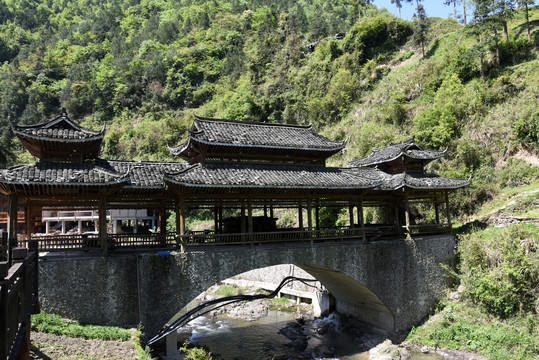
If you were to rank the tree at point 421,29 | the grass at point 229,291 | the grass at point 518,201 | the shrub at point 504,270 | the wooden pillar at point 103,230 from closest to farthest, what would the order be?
the wooden pillar at point 103,230 < the shrub at point 504,270 < the grass at point 518,201 < the grass at point 229,291 < the tree at point 421,29

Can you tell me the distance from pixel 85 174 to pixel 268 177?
768cm

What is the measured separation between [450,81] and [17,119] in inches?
2587

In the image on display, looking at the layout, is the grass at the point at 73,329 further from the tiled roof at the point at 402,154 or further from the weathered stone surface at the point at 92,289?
the tiled roof at the point at 402,154

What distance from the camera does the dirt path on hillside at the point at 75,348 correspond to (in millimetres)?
11392

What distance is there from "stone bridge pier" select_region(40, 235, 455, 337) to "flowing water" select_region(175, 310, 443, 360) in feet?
5.36

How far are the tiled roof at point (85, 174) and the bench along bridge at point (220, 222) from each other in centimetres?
4

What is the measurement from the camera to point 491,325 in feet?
61.9

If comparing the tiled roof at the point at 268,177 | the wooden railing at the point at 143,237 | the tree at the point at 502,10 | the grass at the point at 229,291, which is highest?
the tree at the point at 502,10

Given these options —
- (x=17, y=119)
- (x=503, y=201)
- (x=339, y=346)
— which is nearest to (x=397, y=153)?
(x=503, y=201)

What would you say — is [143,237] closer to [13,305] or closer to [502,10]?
[13,305]

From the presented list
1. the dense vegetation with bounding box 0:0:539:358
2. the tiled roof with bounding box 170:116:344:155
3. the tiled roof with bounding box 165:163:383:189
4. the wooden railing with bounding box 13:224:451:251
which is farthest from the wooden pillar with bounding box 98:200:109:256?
the tiled roof with bounding box 170:116:344:155

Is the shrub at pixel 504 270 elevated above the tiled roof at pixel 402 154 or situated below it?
below

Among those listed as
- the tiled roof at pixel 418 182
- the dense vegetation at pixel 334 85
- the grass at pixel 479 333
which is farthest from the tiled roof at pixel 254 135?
the grass at pixel 479 333

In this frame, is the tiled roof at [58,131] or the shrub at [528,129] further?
the shrub at [528,129]
